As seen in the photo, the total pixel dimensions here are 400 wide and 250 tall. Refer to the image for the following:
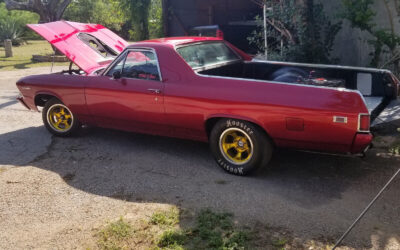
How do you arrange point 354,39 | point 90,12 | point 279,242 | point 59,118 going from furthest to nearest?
point 90,12
point 354,39
point 59,118
point 279,242

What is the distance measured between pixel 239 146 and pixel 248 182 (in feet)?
1.37

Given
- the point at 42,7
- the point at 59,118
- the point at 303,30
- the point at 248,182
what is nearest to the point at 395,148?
the point at 248,182

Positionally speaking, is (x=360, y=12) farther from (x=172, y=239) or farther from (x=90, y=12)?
(x=90, y=12)

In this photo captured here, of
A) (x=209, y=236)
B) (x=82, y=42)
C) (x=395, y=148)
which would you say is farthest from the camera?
(x=82, y=42)

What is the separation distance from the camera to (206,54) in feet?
18.4

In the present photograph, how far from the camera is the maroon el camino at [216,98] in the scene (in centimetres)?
418

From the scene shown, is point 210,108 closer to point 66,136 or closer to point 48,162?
point 48,162

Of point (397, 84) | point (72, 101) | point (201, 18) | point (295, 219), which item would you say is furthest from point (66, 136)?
point (201, 18)

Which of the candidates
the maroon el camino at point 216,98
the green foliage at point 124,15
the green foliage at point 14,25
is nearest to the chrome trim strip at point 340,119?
the maroon el camino at point 216,98

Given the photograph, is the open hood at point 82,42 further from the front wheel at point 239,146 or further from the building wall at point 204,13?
the building wall at point 204,13

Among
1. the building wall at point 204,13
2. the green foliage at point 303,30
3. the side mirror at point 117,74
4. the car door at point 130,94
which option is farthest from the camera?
the building wall at point 204,13

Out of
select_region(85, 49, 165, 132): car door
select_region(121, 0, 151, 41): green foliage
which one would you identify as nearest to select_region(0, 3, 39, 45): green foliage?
select_region(121, 0, 151, 41): green foliage

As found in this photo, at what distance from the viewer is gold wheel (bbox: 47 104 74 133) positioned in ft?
21.0

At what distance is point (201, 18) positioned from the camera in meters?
13.8
